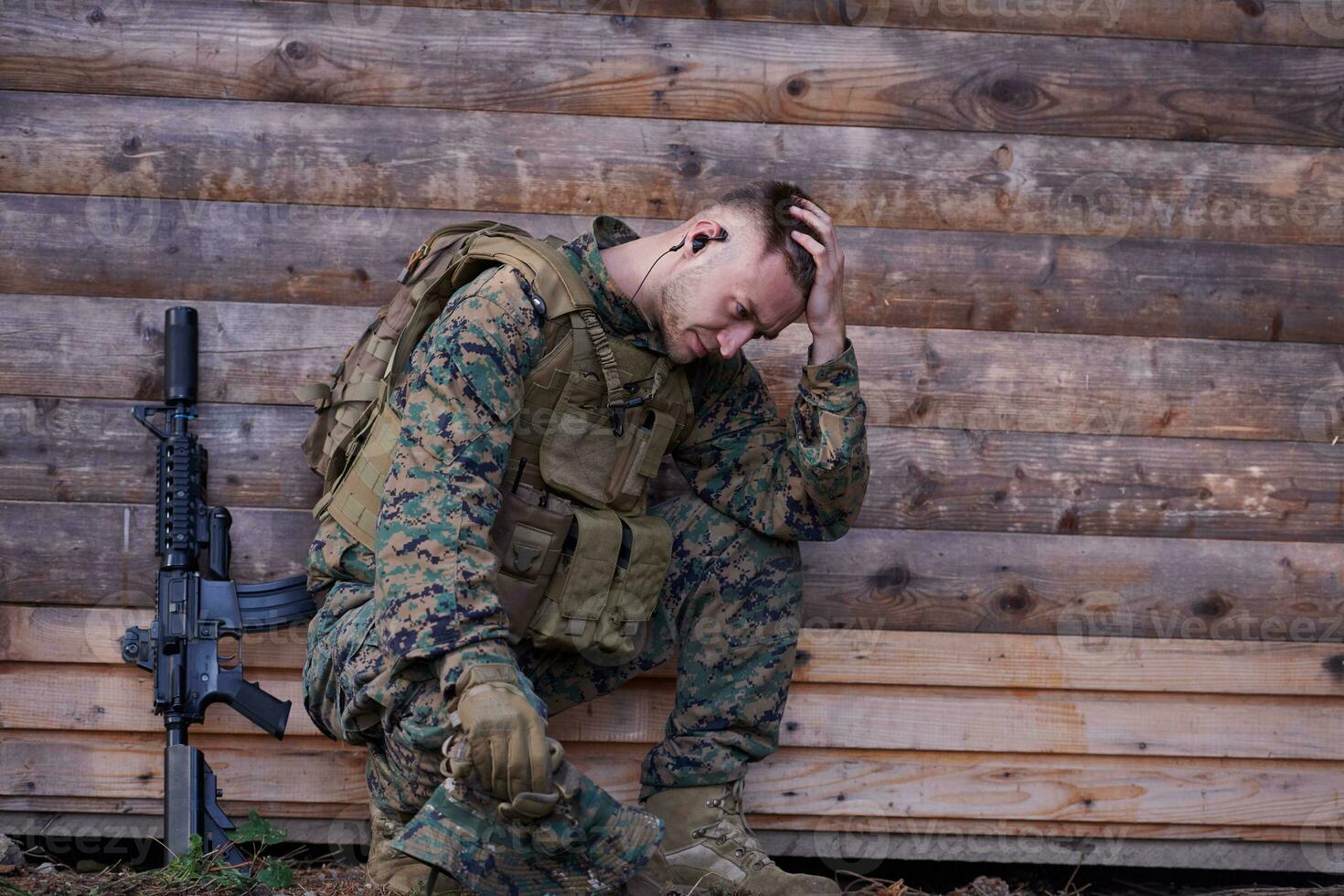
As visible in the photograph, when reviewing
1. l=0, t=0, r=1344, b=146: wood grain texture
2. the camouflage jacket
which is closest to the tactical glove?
the camouflage jacket

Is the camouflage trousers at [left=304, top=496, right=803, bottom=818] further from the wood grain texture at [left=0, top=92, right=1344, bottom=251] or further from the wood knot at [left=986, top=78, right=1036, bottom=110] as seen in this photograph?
the wood knot at [left=986, top=78, right=1036, bottom=110]

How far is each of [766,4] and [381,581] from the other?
2370 millimetres

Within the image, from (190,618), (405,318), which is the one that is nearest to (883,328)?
(405,318)

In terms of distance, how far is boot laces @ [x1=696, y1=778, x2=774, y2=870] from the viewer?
3.45m

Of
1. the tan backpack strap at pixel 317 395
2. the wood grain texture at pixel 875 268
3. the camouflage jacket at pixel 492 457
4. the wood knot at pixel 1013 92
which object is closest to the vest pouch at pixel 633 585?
the camouflage jacket at pixel 492 457

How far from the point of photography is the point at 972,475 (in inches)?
158

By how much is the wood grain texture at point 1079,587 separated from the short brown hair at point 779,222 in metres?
1.16

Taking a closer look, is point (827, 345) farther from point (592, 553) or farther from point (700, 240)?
point (592, 553)

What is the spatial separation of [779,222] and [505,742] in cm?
152

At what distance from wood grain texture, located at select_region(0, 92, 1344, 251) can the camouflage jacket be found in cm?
60

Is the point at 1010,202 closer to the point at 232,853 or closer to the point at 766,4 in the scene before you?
the point at 766,4

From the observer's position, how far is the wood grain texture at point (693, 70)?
3826 mm

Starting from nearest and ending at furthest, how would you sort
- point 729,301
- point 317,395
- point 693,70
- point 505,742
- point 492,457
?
point 505,742 < point 492,457 < point 729,301 < point 317,395 < point 693,70

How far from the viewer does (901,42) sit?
13.1ft
